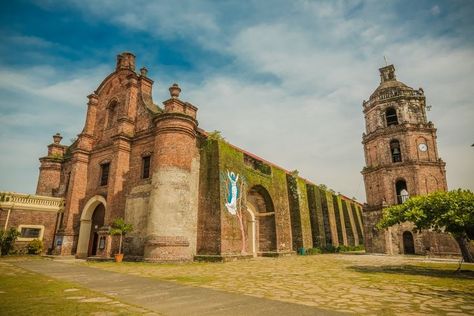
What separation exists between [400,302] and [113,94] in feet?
69.0

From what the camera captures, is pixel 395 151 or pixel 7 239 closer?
pixel 7 239

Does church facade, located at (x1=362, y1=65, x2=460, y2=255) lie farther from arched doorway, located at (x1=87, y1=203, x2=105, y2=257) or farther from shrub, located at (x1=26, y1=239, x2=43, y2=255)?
shrub, located at (x1=26, y1=239, x2=43, y2=255)

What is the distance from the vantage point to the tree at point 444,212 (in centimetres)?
957

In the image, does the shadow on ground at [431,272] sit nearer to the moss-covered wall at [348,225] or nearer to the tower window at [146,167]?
the tower window at [146,167]

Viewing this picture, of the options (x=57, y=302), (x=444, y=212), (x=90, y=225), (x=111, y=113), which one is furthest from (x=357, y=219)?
(x=57, y=302)

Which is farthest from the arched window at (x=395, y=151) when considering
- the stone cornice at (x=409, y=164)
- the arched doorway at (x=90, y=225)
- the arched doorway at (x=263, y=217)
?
the arched doorway at (x=90, y=225)

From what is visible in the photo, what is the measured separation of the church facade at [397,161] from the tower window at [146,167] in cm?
1930

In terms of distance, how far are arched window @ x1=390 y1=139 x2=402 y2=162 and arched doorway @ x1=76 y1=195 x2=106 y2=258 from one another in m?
24.4

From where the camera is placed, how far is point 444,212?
1011 centimetres

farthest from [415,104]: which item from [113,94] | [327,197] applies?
[113,94]

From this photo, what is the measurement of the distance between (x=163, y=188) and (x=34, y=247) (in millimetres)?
10760

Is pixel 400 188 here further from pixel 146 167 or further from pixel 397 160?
pixel 146 167

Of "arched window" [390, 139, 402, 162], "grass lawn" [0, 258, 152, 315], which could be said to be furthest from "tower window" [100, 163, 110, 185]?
"arched window" [390, 139, 402, 162]

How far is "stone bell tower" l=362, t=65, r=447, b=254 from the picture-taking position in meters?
22.9
